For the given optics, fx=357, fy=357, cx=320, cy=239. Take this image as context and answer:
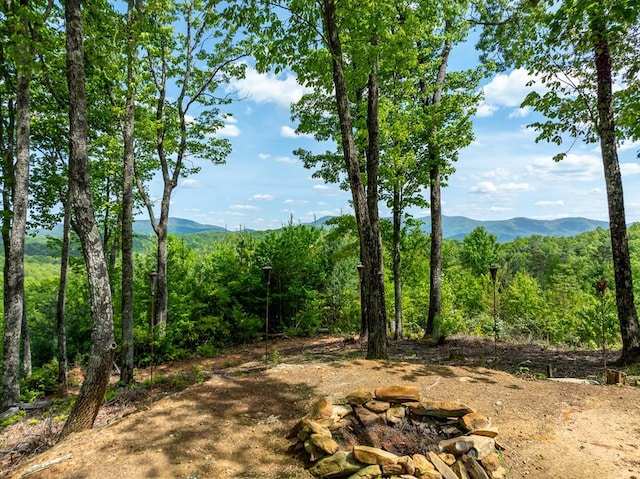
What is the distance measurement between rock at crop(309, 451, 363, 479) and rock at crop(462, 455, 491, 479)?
1.06m

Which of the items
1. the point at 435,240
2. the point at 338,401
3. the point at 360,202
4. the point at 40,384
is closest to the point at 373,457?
the point at 338,401

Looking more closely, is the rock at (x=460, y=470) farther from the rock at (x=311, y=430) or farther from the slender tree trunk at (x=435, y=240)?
the slender tree trunk at (x=435, y=240)

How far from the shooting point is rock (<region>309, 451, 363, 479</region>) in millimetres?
3330

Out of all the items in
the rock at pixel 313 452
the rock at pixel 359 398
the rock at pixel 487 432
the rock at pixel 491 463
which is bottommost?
the rock at pixel 491 463

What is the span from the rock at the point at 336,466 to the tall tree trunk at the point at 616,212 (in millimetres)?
6314

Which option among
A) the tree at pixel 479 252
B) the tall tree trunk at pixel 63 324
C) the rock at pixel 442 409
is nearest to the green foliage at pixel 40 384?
the tall tree trunk at pixel 63 324

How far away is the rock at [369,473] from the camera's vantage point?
10.5 feet

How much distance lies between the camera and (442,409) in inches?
165

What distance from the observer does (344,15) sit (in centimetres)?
665

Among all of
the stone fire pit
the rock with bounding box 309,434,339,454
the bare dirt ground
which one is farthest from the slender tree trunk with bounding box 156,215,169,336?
the rock with bounding box 309,434,339,454

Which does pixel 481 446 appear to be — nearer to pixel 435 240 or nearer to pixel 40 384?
pixel 435 240

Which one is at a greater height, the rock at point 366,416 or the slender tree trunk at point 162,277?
the slender tree trunk at point 162,277

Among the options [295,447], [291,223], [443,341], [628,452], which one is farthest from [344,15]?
[291,223]

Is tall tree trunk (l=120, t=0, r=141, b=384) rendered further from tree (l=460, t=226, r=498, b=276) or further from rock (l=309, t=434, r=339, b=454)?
tree (l=460, t=226, r=498, b=276)
